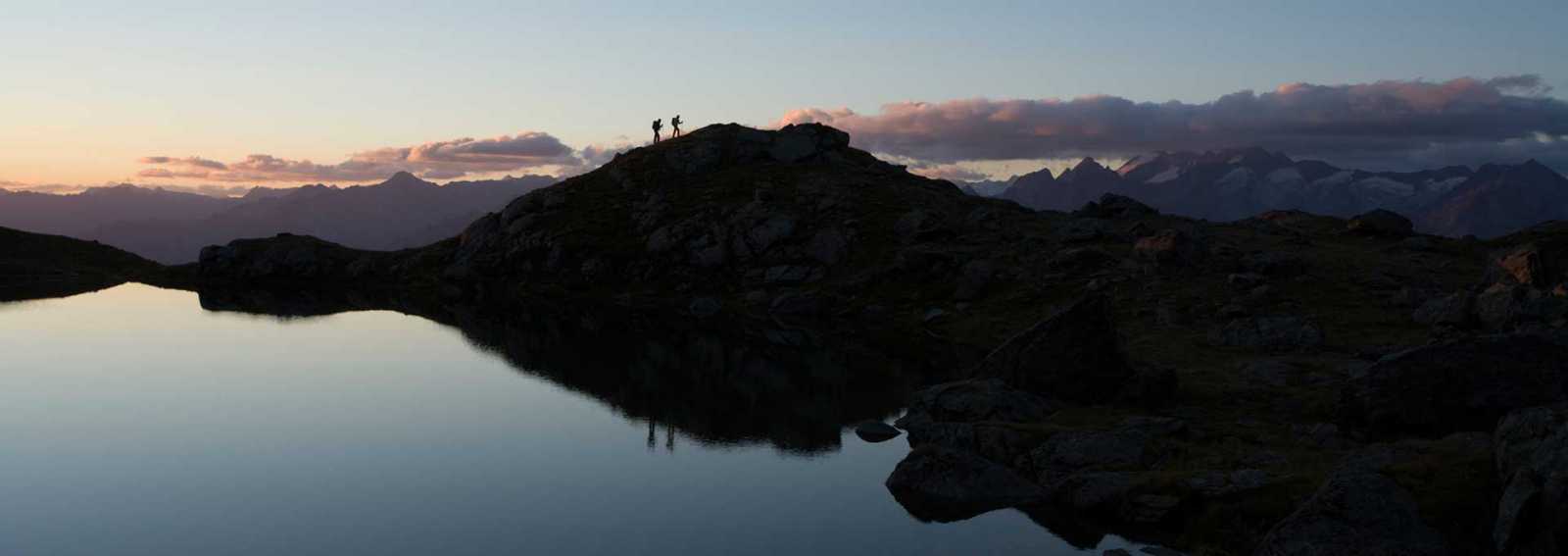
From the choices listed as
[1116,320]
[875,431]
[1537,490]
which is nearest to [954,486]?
[875,431]

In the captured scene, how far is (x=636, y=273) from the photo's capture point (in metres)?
154

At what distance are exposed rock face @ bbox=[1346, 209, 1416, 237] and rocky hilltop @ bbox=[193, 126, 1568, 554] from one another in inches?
15.0

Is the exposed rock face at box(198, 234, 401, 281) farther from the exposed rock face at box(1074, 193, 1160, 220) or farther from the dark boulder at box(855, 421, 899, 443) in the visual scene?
the dark boulder at box(855, 421, 899, 443)

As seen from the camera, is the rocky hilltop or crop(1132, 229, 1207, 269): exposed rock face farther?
crop(1132, 229, 1207, 269): exposed rock face

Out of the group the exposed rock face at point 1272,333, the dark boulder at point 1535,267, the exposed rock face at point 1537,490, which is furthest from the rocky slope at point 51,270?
the dark boulder at point 1535,267

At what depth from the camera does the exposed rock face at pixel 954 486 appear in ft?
152

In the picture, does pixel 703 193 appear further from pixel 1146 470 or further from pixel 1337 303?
pixel 1146 470

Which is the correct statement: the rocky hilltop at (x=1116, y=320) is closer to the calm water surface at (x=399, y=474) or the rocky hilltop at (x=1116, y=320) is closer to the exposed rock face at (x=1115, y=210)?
the exposed rock face at (x=1115, y=210)

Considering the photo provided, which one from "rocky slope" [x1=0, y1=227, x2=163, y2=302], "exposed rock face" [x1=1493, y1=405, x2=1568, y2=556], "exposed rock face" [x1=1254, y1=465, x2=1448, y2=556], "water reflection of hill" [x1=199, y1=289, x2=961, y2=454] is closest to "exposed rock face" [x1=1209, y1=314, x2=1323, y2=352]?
"water reflection of hill" [x1=199, y1=289, x2=961, y2=454]

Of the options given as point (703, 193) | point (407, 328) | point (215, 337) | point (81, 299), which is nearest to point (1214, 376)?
point (407, 328)

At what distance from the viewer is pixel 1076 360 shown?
63250 mm

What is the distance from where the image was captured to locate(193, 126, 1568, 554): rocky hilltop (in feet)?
136

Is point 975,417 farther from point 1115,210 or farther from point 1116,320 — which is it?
point 1115,210

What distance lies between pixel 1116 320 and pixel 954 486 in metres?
59.2
